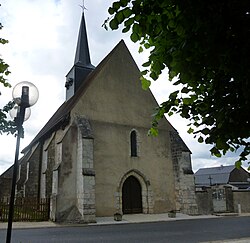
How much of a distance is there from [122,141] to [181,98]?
1527cm

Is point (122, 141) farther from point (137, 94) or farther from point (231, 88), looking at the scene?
point (231, 88)

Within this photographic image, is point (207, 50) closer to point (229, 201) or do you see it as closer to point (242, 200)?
point (229, 201)

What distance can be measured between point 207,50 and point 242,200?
2205cm

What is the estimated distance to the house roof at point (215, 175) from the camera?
53375mm

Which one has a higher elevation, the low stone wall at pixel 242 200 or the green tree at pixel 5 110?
the green tree at pixel 5 110

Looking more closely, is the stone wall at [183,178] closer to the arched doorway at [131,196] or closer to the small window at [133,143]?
the arched doorway at [131,196]

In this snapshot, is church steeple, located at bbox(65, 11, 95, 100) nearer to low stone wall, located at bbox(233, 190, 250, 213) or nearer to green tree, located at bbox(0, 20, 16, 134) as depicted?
low stone wall, located at bbox(233, 190, 250, 213)

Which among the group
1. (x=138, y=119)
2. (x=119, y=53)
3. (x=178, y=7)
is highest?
(x=119, y=53)

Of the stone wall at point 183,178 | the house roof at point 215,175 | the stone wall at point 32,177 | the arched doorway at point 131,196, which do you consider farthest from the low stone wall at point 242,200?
the house roof at point 215,175

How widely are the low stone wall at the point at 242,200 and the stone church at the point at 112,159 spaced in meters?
4.92

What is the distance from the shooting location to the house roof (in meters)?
53.4

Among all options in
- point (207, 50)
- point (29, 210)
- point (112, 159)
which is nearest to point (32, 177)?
point (29, 210)

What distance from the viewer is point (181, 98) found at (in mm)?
3365

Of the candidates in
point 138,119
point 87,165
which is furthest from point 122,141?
point 87,165
